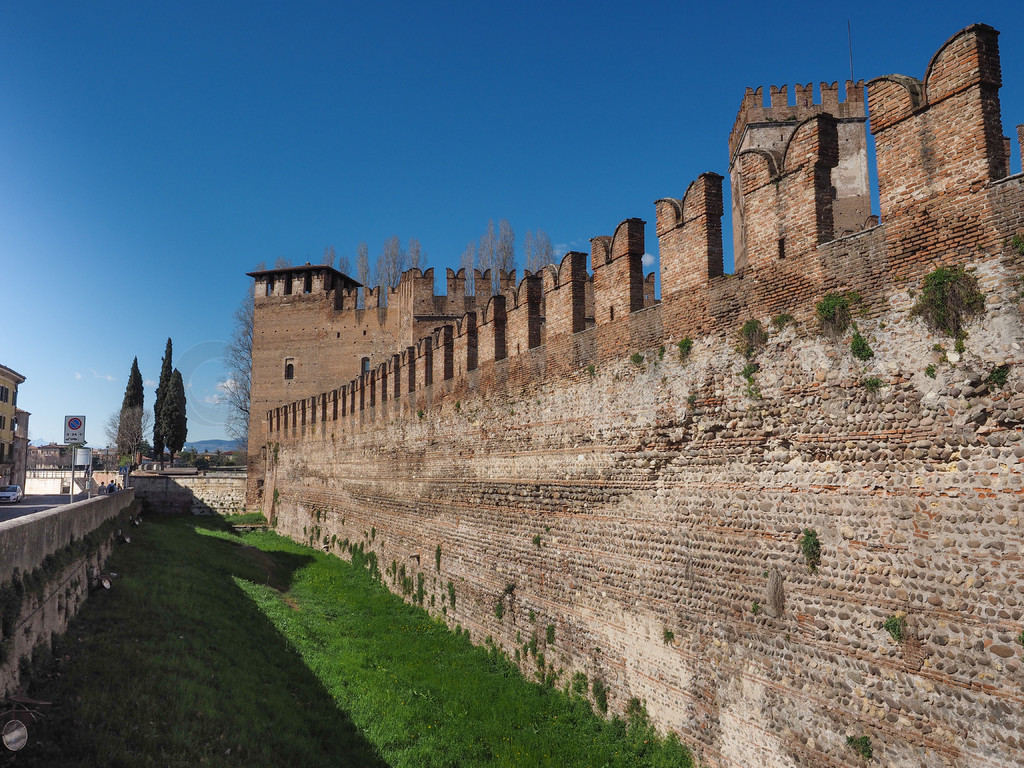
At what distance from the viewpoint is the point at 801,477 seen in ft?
19.6

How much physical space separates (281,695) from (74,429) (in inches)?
374

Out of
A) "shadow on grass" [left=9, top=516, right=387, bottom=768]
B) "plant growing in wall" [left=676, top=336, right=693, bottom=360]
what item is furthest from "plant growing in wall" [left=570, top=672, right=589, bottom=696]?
"plant growing in wall" [left=676, top=336, right=693, bottom=360]

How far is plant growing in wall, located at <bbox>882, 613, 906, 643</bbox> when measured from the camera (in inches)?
199

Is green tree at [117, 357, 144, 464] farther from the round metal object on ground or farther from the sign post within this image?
the round metal object on ground

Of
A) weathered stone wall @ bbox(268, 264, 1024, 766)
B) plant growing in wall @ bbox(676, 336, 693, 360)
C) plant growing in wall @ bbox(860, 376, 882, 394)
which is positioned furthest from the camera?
plant growing in wall @ bbox(676, 336, 693, 360)

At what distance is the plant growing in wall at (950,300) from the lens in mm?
4887

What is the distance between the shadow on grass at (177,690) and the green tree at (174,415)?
4098cm

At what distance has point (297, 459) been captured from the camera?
25.9 metres

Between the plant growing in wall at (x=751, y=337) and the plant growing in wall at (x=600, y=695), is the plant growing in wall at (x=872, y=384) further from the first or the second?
the plant growing in wall at (x=600, y=695)

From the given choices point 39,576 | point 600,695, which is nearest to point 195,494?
point 39,576

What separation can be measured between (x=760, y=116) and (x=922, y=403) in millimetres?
14535

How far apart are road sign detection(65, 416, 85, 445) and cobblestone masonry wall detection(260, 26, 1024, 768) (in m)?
10.6

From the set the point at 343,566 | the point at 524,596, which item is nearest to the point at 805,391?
the point at 524,596

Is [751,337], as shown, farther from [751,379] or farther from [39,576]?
[39,576]
